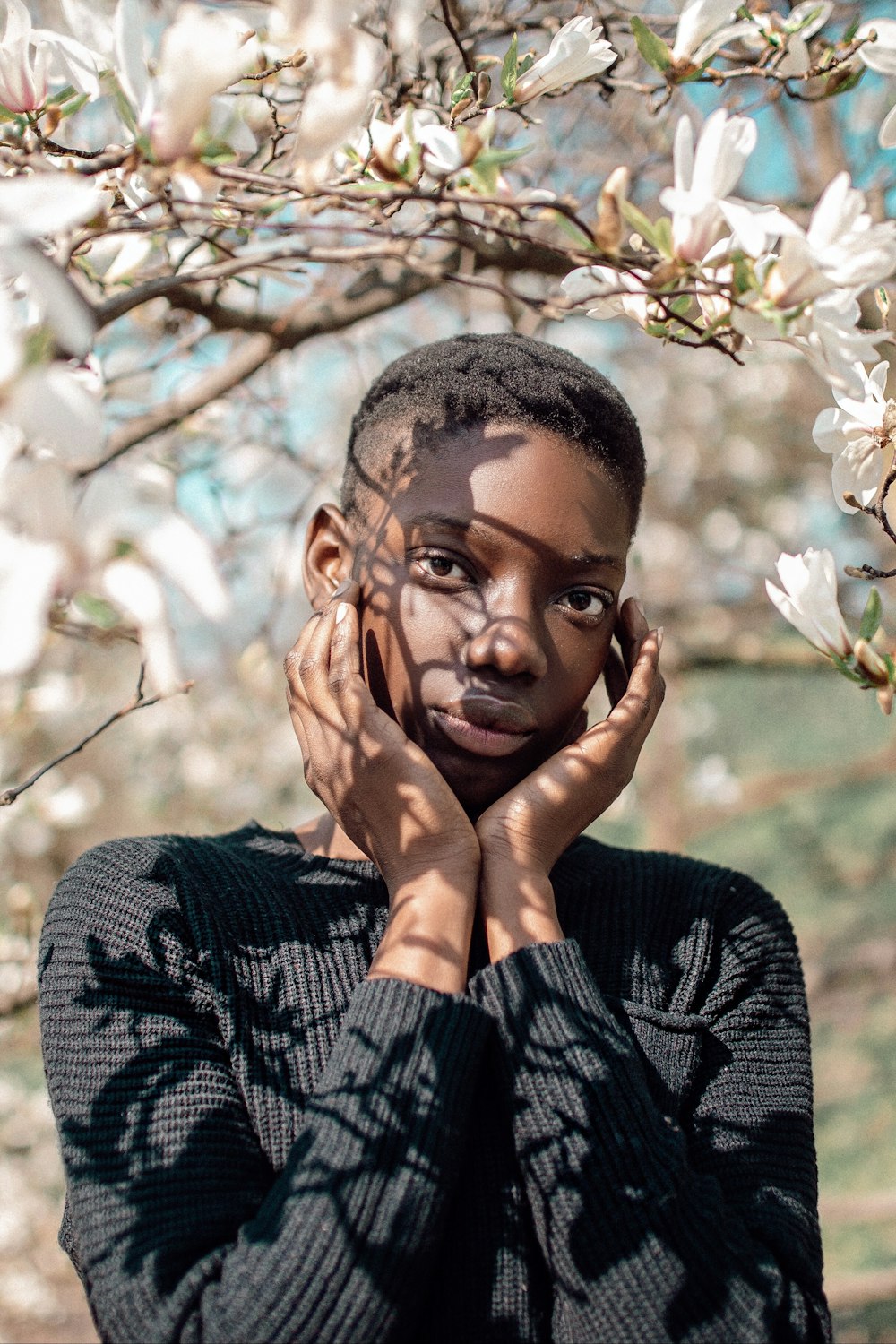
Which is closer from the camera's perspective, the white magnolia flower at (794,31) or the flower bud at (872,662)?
the flower bud at (872,662)

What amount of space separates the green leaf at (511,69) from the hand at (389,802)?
0.50 metres

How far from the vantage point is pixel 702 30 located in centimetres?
102

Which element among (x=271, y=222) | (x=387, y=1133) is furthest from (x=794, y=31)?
(x=387, y=1133)

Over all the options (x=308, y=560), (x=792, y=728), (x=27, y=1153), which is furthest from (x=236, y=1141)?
(x=792, y=728)

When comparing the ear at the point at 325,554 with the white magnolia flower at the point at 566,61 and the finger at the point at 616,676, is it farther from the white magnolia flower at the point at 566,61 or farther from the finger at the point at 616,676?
the white magnolia flower at the point at 566,61

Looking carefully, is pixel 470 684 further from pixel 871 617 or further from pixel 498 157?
pixel 498 157

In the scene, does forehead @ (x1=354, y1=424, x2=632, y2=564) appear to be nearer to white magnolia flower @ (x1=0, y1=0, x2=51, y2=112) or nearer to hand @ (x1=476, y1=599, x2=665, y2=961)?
hand @ (x1=476, y1=599, x2=665, y2=961)

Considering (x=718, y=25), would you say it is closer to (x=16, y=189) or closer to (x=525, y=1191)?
(x=16, y=189)

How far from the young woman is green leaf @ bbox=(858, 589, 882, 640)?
0.32 metres

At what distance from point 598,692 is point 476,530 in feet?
8.33

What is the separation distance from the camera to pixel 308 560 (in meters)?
1.38

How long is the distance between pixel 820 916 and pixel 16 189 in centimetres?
614

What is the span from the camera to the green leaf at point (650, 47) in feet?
3.16

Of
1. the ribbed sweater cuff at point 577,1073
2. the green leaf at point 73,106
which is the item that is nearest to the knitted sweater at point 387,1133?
the ribbed sweater cuff at point 577,1073
